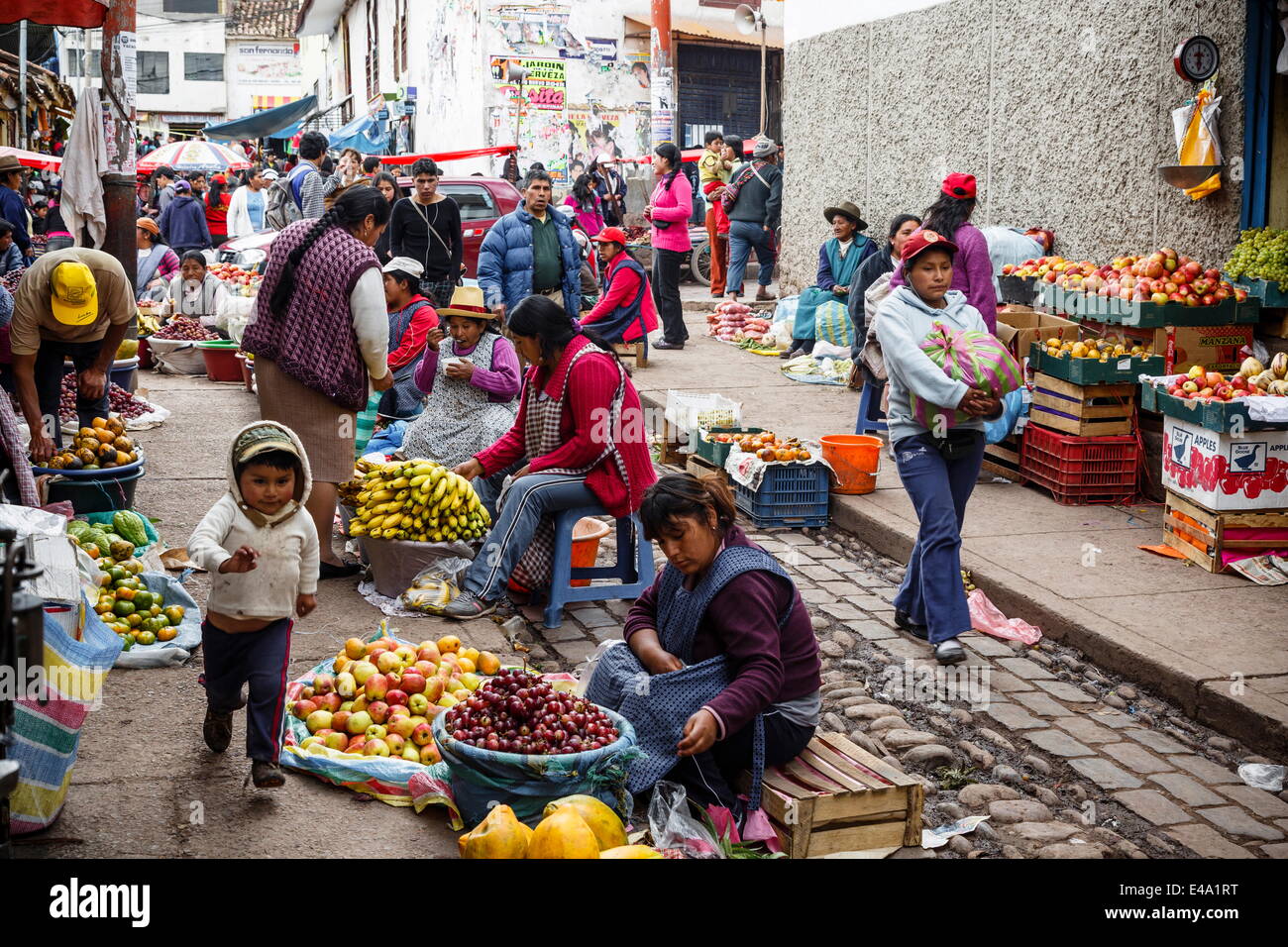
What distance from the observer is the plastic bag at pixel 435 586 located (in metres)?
6.56

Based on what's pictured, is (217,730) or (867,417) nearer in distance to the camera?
(217,730)

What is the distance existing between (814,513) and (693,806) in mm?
4424

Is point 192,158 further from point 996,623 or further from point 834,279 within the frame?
point 996,623

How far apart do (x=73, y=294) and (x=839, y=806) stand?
5.22m

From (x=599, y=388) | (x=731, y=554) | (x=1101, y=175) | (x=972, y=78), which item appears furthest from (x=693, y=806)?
(x=972, y=78)

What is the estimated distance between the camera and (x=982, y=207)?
11648 millimetres

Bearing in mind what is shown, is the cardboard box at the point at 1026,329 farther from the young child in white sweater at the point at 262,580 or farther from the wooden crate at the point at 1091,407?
the young child in white sweater at the point at 262,580

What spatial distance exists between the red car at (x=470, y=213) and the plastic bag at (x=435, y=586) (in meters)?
10.6

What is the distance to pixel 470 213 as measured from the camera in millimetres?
17391

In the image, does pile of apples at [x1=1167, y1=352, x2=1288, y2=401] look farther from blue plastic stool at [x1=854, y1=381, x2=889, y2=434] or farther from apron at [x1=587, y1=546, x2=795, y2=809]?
apron at [x1=587, y1=546, x2=795, y2=809]

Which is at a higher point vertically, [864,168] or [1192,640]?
[864,168]

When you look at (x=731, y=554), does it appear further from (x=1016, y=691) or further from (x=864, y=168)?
(x=864, y=168)

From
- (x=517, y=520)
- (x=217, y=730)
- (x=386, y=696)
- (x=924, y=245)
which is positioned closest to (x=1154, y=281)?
(x=924, y=245)
